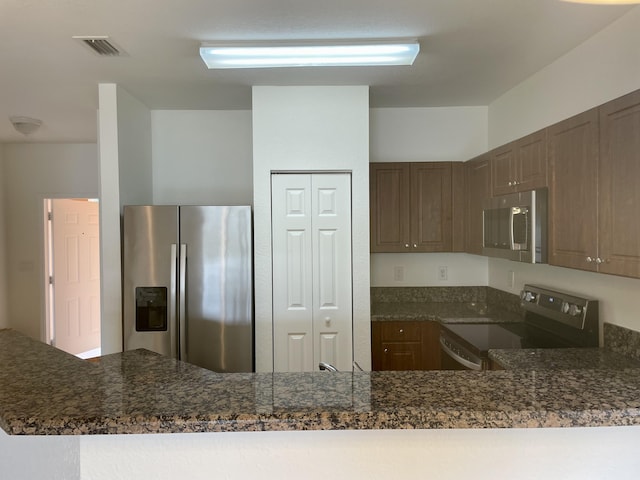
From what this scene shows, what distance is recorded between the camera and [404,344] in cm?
305

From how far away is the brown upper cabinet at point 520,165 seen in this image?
7.29 feet

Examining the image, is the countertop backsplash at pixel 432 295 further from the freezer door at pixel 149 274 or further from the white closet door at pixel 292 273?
the freezer door at pixel 149 274

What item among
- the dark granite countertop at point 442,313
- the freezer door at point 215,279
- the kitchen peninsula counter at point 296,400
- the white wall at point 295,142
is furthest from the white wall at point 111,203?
the dark granite countertop at point 442,313

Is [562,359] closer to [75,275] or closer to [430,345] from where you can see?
[430,345]

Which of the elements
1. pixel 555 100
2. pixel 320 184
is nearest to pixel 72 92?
pixel 320 184

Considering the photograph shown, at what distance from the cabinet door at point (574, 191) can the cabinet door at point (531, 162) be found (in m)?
0.07

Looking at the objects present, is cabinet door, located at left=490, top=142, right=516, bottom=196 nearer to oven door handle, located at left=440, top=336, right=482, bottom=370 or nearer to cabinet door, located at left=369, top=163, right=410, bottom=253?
cabinet door, located at left=369, top=163, right=410, bottom=253

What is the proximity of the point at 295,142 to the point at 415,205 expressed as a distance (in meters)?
1.13

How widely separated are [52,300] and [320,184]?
3.98 meters

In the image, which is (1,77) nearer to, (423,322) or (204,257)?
(204,257)

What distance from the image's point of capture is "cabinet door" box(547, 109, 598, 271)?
182 centimetres

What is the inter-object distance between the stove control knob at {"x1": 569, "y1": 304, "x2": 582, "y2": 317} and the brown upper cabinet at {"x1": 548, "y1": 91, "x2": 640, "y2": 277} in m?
0.37

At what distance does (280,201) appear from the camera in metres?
2.95

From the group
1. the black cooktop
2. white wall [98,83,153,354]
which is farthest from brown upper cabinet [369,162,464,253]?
white wall [98,83,153,354]
